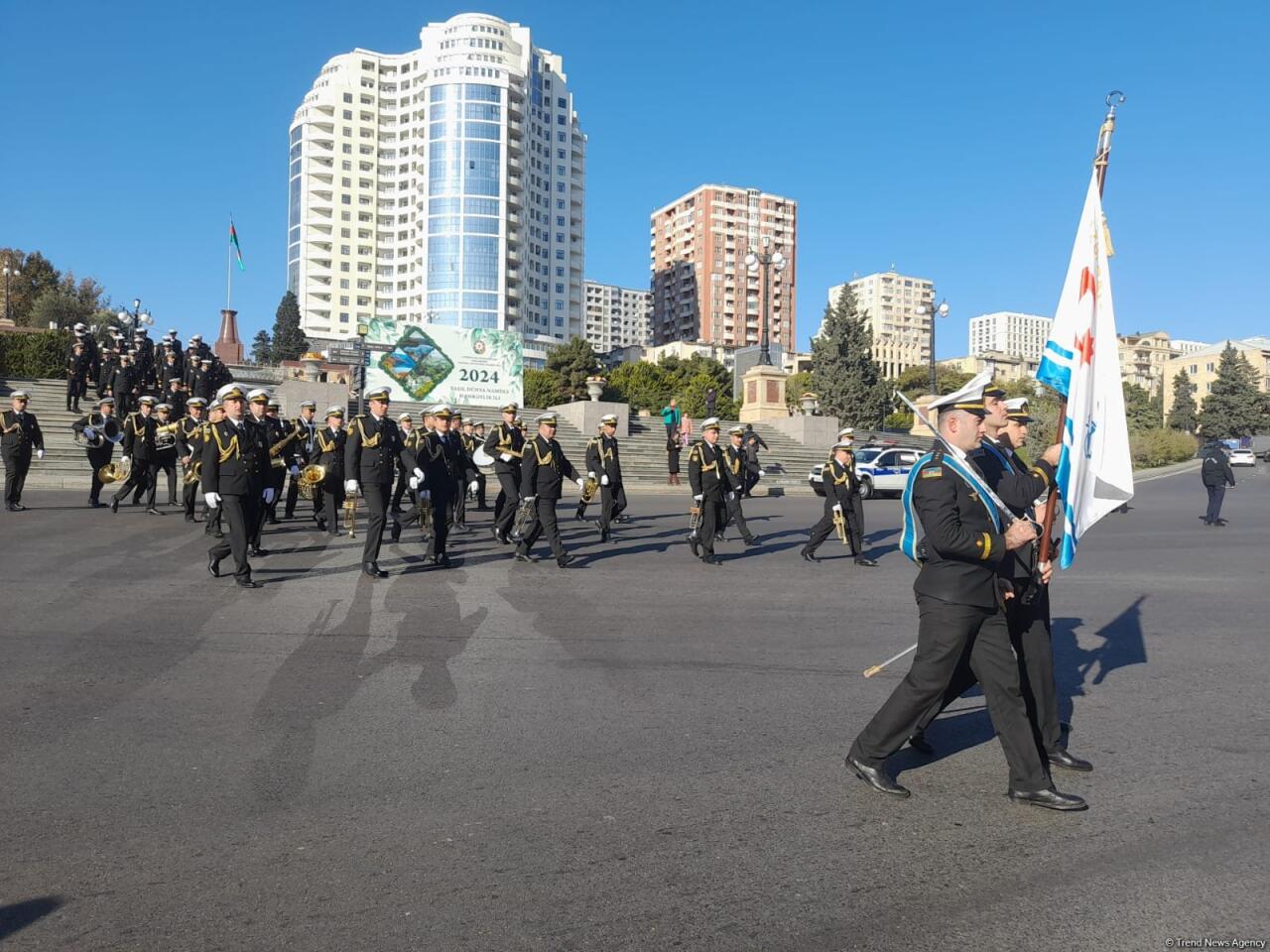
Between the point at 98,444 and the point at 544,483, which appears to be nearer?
the point at 544,483

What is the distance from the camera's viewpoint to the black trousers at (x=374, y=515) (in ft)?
35.2

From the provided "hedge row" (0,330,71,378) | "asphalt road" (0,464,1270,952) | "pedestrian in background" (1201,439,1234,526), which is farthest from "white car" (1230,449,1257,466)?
"hedge row" (0,330,71,378)

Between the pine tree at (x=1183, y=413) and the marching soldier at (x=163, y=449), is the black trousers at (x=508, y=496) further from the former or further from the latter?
the pine tree at (x=1183, y=413)

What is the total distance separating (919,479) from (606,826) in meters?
2.03

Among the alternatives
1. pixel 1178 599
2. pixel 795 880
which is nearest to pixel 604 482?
pixel 1178 599

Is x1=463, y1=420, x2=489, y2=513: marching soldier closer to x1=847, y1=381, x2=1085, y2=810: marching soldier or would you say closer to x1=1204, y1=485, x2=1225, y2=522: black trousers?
x1=847, y1=381, x2=1085, y2=810: marching soldier

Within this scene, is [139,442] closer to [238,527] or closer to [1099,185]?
[238,527]

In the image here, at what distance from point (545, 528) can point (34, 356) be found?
37541 millimetres

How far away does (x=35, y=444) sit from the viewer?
1716cm

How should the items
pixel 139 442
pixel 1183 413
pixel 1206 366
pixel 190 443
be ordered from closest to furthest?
pixel 190 443, pixel 139 442, pixel 1183 413, pixel 1206 366

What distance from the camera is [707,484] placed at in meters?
13.0

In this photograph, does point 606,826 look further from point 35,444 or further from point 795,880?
point 35,444

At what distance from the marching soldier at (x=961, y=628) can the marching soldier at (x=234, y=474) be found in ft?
24.0

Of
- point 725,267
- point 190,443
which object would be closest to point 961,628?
point 190,443
